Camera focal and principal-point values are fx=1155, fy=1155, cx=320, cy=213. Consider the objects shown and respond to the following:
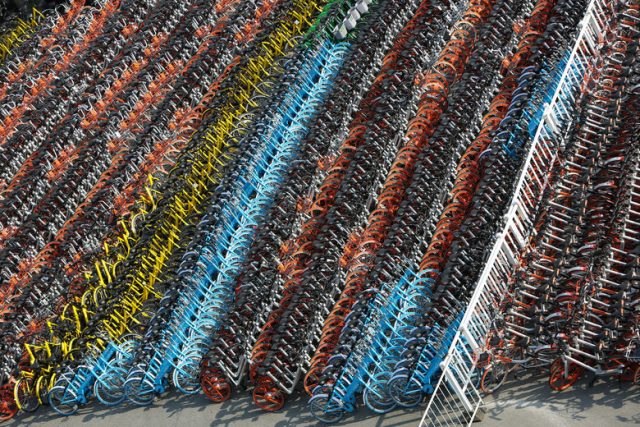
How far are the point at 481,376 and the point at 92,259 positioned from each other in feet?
21.5

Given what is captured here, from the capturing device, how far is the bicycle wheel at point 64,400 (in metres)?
15.2

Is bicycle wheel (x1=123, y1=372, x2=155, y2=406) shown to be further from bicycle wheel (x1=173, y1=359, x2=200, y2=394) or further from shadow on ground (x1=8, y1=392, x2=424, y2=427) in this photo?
bicycle wheel (x1=173, y1=359, x2=200, y2=394)

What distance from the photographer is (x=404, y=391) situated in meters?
13.3

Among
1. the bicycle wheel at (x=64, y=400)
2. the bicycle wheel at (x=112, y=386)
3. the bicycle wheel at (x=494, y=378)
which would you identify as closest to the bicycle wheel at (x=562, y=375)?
the bicycle wheel at (x=494, y=378)

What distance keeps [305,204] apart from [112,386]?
3585 millimetres

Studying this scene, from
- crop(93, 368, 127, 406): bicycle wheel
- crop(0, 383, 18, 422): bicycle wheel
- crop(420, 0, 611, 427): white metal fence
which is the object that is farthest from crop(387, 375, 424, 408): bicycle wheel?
crop(0, 383, 18, 422): bicycle wheel

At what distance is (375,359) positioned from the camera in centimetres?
1391

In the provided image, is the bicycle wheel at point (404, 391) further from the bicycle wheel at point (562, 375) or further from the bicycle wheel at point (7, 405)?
the bicycle wheel at point (7, 405)

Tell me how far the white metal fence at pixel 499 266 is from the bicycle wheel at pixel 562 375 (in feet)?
2.74

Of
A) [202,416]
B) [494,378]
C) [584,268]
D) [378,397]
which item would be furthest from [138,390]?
[584,268]

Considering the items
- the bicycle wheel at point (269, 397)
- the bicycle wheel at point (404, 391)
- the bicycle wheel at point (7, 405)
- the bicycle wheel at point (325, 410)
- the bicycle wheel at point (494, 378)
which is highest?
the bicycle wheel at point (494, 378)

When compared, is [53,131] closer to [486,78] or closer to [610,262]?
[486,78]

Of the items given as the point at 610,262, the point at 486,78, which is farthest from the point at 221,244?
the point at 610,262

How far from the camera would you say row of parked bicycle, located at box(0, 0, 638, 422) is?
1376 cm
